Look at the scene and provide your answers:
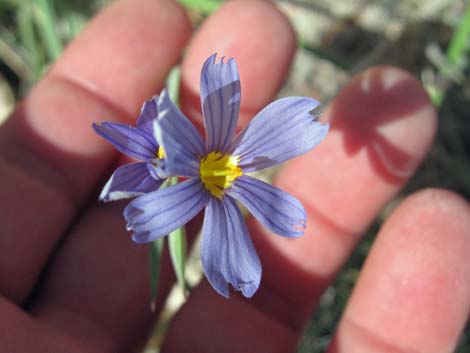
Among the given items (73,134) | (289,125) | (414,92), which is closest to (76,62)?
(73,134)

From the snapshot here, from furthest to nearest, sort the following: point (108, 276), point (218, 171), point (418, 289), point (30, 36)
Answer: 1. point (30, 36)
2. point (108, 276)
3. point (418, 289)
4. point (218, 171)

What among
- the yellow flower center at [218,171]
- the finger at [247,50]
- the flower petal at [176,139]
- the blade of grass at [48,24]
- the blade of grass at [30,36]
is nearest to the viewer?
the flower petal at [176,139]

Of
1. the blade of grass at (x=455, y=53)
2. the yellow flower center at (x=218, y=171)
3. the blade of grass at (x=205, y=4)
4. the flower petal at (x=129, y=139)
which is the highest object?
the flower petal at (x=129, y=139)

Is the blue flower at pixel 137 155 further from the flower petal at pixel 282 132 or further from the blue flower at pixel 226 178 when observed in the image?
the flower petal at pixel 282 132

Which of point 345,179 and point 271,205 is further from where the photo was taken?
point 345,179

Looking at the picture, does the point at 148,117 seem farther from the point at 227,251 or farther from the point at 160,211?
the point at 227,251

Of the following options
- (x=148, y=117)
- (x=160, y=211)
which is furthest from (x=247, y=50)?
(x=160, y=211)

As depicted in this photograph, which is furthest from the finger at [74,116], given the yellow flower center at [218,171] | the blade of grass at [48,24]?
the yellow flower center at [218,171]

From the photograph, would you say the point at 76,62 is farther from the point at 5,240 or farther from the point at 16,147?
the point at 5,240
